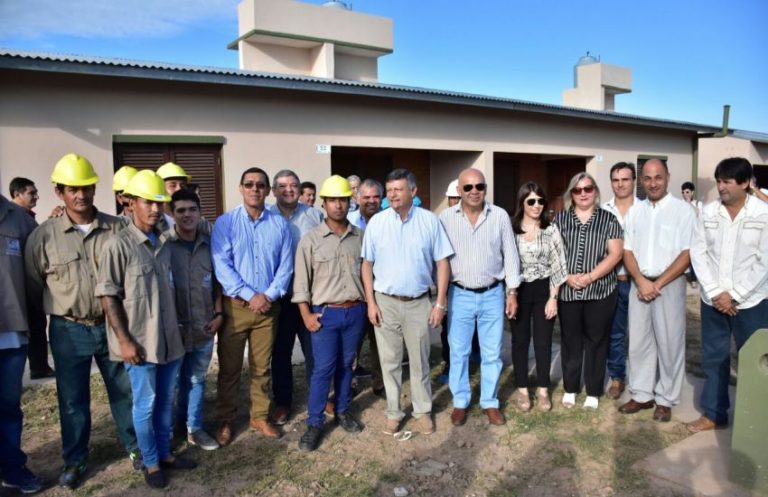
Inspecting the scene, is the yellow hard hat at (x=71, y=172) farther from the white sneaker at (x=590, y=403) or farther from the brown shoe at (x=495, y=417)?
the white sneaker at (x=590, y=403)

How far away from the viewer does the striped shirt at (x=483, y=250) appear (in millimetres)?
4211

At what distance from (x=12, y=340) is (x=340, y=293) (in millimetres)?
2051

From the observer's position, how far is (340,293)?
13.4ft

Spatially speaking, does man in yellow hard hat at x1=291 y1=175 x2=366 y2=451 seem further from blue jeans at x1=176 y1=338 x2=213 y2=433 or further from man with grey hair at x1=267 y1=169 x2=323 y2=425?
blue jeans at x1=176 y1=338 x2=213 y2=433

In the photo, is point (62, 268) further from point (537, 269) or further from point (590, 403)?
point (590, 403)

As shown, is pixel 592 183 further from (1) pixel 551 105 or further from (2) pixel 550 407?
(1) pixel 551 105

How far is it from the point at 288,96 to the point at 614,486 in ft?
24.8

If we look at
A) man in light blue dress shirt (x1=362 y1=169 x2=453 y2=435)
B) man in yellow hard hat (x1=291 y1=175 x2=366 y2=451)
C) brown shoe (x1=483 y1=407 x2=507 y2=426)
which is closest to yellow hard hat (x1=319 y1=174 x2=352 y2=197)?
man in yellow hard hat (x1=291 y1=175 x2=366 y2=451)

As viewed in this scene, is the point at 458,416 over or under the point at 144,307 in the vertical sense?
under

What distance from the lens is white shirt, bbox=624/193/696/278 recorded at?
418 centimetres

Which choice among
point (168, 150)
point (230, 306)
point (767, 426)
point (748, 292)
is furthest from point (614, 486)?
point (168, 150)

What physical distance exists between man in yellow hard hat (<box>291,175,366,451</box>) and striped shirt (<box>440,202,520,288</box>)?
0.79 m

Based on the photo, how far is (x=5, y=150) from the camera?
7031 millimetres

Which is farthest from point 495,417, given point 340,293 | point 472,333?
point 340,293
